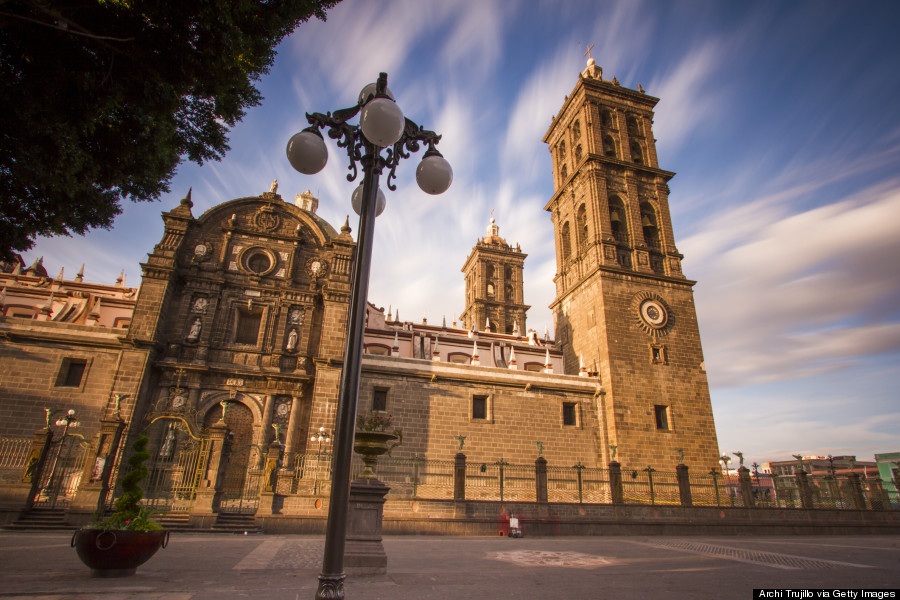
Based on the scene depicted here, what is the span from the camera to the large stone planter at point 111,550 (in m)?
5.85

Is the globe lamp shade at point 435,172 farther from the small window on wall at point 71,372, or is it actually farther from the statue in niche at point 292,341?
the small window on wall at point 71,372

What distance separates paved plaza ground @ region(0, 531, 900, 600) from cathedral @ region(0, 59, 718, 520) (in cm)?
594

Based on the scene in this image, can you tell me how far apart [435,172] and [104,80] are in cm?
435

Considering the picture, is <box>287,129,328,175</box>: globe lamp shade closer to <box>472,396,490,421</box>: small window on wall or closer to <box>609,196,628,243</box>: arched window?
<box>472,396,490,421</box>: small window on wall

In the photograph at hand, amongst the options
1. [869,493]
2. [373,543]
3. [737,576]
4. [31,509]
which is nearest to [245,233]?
[31,509]

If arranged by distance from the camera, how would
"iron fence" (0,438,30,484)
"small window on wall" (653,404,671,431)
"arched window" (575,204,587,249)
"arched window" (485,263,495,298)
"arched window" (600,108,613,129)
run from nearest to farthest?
"iron fence" (0,438,30,484), "small window on wall" (653,404,671,431), "arched window" (575,204,587,249), "arched window" (600,108,613,129), "arched window" (485,263,495,298)

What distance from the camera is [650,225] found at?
2875 cm

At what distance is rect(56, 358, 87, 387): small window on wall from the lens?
19098mm

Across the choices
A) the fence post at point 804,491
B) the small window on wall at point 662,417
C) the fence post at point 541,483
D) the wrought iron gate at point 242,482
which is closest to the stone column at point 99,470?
the wrought iron gate at point 242,482

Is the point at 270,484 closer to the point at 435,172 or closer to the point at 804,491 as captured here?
the point at 435,172

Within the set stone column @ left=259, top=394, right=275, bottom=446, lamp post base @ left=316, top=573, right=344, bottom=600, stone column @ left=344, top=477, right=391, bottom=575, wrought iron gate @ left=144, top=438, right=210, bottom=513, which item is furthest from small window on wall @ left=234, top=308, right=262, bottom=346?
lamp post base @ left=316, top=573, right=344, bottom=600

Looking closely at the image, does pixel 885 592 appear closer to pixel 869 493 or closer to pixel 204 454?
pixel 204 454

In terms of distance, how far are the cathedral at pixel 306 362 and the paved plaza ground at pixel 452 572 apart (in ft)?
19.5

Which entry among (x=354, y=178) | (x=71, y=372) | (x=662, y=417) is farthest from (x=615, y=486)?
(x=71, y=372)
